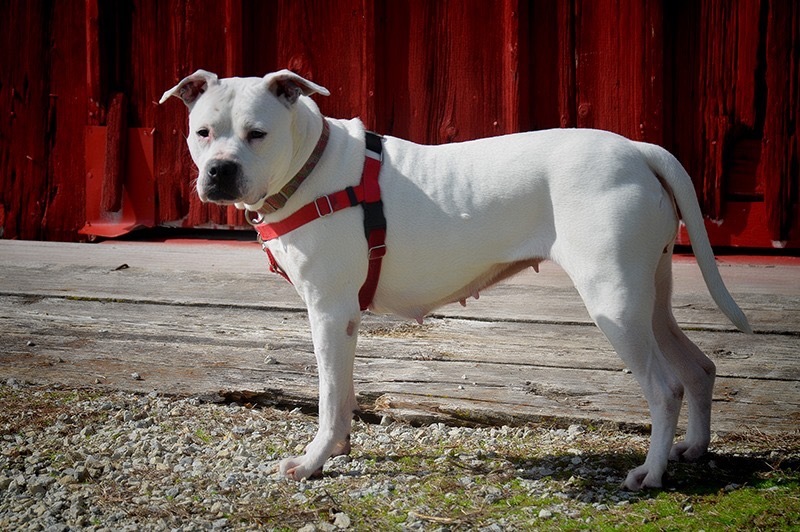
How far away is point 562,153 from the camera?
11.7 ft

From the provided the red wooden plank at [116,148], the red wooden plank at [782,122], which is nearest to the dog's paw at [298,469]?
the red wooden plank at [782,122]

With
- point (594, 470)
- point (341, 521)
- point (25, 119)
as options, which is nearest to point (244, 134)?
point (341, 521)

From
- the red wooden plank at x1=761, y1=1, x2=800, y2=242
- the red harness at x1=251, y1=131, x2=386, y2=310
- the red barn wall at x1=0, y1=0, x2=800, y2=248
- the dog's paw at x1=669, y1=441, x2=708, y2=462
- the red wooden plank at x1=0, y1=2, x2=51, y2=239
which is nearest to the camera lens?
the red harness at x1=251, y1=131, x2=386, y2=310

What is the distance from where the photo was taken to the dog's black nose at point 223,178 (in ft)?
11.0

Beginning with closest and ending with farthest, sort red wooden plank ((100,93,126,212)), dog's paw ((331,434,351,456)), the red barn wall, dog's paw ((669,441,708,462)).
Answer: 1. dog's paw ((669,441,708,462))
2. dog's paw ((331,434,351,456))
3. the red barn wall
4. red wooden plank ((100,93,126,212))

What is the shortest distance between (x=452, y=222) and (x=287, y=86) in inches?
33.1

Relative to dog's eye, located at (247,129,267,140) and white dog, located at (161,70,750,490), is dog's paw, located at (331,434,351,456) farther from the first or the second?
dog's eye, located at (247,129,267,140)

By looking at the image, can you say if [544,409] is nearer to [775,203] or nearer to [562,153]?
[562,153]

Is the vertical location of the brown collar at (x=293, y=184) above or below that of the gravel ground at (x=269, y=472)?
above

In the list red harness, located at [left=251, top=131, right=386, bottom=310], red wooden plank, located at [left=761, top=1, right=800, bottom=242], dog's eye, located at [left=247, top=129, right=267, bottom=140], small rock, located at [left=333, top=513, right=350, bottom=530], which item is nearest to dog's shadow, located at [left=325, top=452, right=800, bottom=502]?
small rock, located at [left=333, top=513, right=350, bottom=530]

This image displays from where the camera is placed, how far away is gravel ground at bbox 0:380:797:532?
11.1 feet

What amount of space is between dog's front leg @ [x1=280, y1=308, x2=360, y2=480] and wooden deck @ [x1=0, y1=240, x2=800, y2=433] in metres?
0.75

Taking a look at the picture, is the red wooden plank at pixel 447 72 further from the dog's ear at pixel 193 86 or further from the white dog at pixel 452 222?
the dog's ear at pixel 193 86

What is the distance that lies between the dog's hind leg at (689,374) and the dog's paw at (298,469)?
4.86 ft
